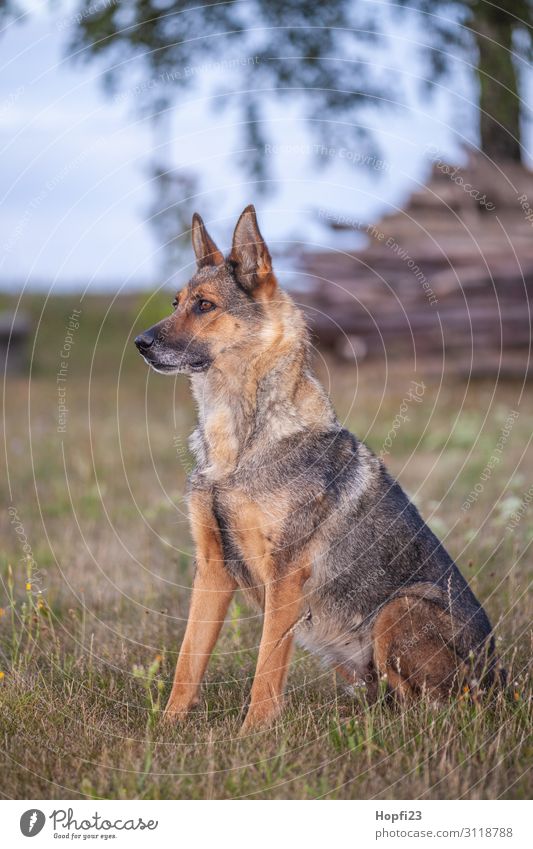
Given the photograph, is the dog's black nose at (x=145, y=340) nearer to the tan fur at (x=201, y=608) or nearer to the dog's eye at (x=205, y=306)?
the dog's eye at (x=205, y=306)

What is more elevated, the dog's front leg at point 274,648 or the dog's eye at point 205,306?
the dog's eye at point 205,306

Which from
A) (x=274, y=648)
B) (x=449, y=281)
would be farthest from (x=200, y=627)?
(x=449, y=281)

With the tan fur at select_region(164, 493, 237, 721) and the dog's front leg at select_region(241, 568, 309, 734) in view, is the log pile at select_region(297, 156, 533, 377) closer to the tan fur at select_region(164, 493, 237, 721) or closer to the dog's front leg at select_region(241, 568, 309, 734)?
the tan fur at select_region(164, 493, 237, 721)

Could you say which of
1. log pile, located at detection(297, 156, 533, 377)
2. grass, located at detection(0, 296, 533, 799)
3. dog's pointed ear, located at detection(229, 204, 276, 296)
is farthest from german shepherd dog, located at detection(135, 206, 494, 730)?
log pile, located at detection(297, 156, 533, 377)

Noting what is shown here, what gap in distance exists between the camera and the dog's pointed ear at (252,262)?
4.92 metres

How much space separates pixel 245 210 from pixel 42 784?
3065 millimetres

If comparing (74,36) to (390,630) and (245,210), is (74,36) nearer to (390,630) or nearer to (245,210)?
(245,210)

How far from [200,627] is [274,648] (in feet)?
1.73

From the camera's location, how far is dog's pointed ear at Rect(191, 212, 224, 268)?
521 centimetres

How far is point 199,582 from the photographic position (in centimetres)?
486
